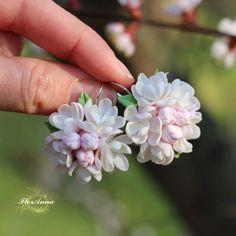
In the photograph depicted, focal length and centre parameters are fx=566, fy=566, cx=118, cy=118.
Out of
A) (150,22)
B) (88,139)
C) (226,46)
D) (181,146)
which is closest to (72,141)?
(88,139)

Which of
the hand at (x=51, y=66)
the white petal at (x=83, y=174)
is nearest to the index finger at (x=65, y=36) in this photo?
the hand at (x=51, y=66)

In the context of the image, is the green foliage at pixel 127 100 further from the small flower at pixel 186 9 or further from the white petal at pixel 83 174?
the small flower at pixel 186 9

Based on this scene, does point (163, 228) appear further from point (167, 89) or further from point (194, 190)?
→ point (167, 89)

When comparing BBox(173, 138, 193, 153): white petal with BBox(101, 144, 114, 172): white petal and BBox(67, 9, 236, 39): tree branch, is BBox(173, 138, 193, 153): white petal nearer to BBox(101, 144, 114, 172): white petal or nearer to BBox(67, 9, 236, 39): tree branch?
BBox(101, 144, 114, 172): white petal

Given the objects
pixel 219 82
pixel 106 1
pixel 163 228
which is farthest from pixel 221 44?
pixel 219 82

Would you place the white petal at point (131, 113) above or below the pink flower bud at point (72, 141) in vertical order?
above
